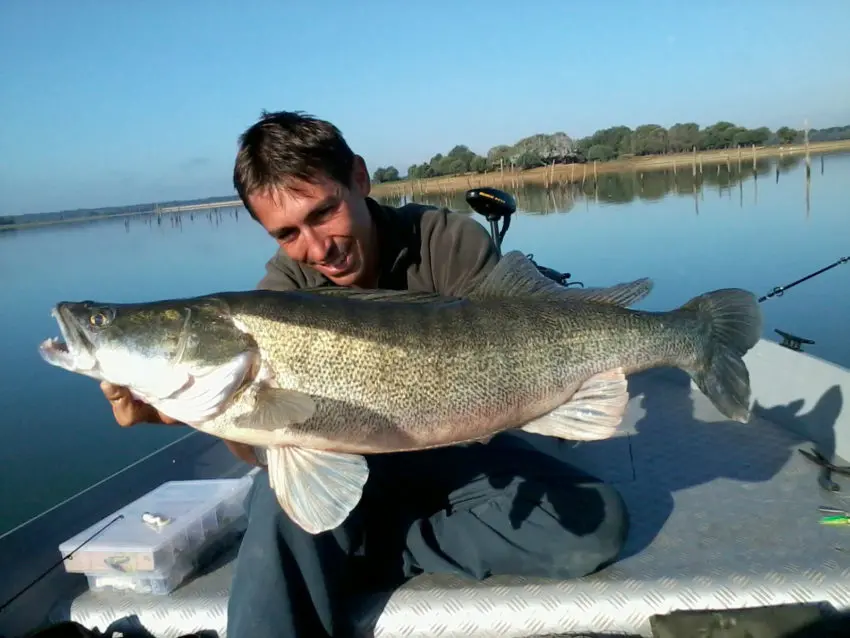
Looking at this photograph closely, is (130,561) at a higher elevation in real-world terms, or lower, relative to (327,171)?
lower

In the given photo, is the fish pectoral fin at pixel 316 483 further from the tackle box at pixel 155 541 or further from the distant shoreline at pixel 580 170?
the distant shoreline at pixel 580 170

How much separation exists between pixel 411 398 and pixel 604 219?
28965 millimetres

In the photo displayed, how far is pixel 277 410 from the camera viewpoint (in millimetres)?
2252

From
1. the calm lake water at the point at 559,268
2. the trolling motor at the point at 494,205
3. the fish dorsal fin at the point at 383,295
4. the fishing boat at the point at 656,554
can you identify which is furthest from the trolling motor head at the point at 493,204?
the calm lake water at the point at 559,268

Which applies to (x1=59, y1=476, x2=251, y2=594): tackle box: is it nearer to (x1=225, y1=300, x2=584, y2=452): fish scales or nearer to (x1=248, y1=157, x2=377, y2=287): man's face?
(x1=225, y1=300, x2=584, y2=452): fish scales

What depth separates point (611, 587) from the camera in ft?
9.34

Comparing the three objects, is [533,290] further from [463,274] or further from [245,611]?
[245,611]

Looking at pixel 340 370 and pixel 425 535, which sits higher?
pixel 340 370

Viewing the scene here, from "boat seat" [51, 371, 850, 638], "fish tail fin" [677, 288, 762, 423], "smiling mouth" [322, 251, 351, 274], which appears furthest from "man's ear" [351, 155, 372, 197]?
"boat seat" [51, 371, 850, 638]

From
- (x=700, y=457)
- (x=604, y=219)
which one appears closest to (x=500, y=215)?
(x=700, y=457)

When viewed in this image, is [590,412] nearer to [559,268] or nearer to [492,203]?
[492,203]

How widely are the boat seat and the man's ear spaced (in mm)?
1893

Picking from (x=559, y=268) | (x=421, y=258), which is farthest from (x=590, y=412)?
(x=559, y=268)

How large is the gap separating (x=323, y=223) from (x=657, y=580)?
7.14 ft
